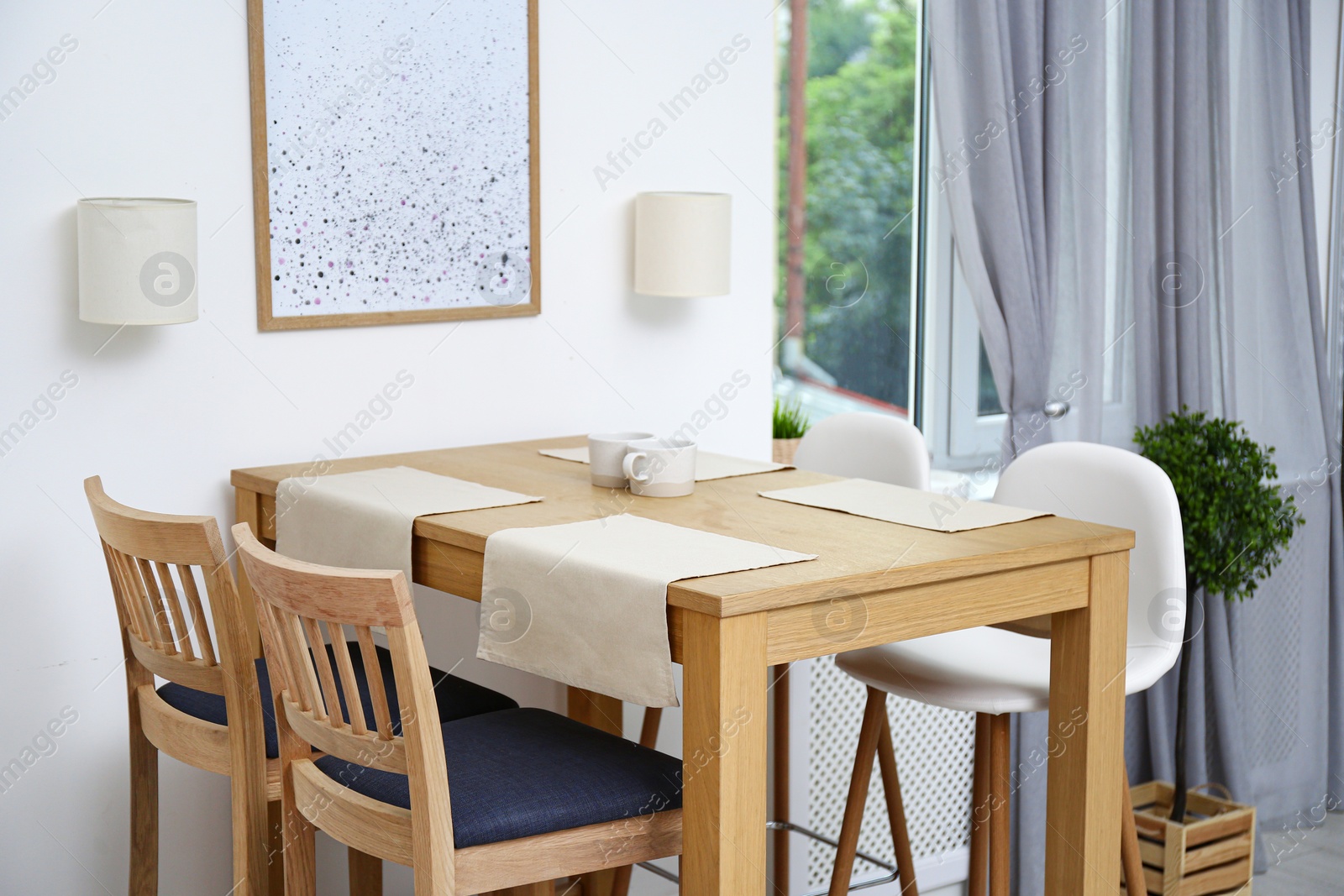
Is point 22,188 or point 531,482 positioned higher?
point 22,188

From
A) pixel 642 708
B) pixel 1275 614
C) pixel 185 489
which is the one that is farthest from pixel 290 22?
pixel 1275 614

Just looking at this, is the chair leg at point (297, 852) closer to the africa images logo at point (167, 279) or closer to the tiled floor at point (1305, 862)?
the africa images logo at point (167, 279)

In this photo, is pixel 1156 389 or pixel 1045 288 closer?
pixel 1045 288

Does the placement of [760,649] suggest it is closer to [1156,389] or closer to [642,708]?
[642,708]

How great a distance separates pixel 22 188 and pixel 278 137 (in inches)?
15.7

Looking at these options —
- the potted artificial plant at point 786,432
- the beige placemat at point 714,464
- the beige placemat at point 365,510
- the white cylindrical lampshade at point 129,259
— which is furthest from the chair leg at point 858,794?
the white cylindrical lampshade at point 129,259

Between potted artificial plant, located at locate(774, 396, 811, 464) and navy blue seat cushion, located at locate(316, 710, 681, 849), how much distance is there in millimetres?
1352

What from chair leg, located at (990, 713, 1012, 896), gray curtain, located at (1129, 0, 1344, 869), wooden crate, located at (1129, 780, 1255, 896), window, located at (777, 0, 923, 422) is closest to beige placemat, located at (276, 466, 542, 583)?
chair leg, located at (990, 713, 1012, 896)

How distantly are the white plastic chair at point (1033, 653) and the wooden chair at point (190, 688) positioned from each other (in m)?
0.58

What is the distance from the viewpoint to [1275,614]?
3.36 metres

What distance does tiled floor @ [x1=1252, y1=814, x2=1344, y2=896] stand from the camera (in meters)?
2.96

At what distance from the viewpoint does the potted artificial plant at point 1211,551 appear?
9.34 feet

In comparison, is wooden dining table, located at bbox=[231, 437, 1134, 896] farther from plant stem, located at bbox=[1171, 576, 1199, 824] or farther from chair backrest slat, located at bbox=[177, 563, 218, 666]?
plant stem, located at bbox=[1171, 576, 1199, 824]

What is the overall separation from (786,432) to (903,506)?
4.10 ft
